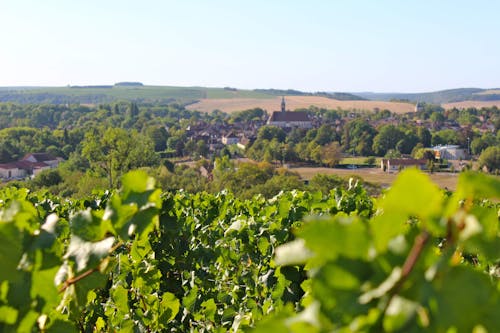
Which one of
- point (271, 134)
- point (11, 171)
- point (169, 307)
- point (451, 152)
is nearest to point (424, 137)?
point (451, 152)

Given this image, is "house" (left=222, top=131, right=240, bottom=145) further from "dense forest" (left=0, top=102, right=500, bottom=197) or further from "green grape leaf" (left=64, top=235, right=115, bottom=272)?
"green grape leaf" (left=64, top=235, right=115, bottom=272)

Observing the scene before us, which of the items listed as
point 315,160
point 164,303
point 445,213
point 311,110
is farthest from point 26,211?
point 311,110

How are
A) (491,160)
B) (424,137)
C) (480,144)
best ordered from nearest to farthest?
(491,160) < (480,144) < (424,137)

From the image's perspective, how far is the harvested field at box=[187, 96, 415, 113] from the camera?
472ft

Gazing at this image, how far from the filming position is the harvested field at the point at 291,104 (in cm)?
14400

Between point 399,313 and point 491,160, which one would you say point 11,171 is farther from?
point 399,313

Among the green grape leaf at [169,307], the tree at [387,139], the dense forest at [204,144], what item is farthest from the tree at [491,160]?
the green grape leaf at [169,307]

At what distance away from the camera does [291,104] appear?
149 meters

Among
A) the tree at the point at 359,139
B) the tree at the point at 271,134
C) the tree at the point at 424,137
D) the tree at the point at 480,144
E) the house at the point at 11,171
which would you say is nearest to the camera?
the house at the point at 11,171

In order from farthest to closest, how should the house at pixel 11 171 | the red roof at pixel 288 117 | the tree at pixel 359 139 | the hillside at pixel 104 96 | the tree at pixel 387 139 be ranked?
the hillside at pixel 104 96 < the red roof at pixel 288 117 < the tree at pixel 359 139 < the tree at pixel 387 139 < the house at pixel 11 171

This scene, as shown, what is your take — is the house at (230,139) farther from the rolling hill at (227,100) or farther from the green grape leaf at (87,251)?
the green grape leaf at (87,251)

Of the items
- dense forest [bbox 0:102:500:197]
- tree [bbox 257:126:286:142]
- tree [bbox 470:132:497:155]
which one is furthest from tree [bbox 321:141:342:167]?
tree [bbox 470:132:497:155]

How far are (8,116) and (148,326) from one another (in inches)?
4734

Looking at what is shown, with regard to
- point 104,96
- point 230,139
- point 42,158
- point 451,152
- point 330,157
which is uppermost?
point 451,152
